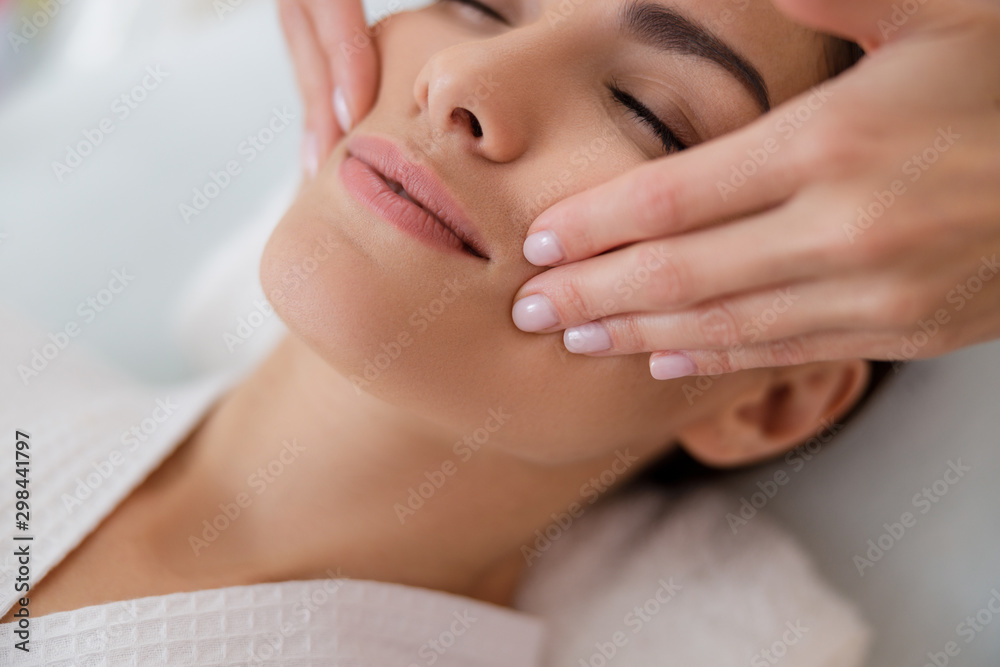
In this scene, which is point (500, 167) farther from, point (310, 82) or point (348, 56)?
point (310, 82)

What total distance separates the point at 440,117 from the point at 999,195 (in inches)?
19.2

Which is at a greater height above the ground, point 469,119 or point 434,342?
point 469,119

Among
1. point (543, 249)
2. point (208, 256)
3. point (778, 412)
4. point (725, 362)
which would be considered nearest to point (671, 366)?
point (725, 362)

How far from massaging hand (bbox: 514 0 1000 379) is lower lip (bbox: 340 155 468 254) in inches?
5.6

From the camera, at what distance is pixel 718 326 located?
0.62 metres

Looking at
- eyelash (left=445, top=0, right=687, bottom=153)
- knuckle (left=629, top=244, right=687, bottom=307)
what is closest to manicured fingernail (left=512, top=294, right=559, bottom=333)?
knuckle (left=629, top=244, right=687, bottom=307)

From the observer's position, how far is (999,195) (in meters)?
0.58

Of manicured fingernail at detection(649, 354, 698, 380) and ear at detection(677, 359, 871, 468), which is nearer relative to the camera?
manicured fingernail at detection(649, 354, 698, 380)

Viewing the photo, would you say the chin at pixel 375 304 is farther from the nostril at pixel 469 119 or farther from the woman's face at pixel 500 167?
the nostril at pixel 469 119

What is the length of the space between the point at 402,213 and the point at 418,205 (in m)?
0.02

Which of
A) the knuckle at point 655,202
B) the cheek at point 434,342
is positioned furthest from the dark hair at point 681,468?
the knuckle at point 655,202

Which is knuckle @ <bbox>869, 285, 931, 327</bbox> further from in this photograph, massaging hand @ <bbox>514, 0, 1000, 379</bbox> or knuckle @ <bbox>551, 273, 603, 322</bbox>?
knuckle @ <bbox>551, 273, 603, 322</bbox>

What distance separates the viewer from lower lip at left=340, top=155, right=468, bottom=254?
2.37 ft

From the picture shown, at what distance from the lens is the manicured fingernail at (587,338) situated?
695 millimetres
